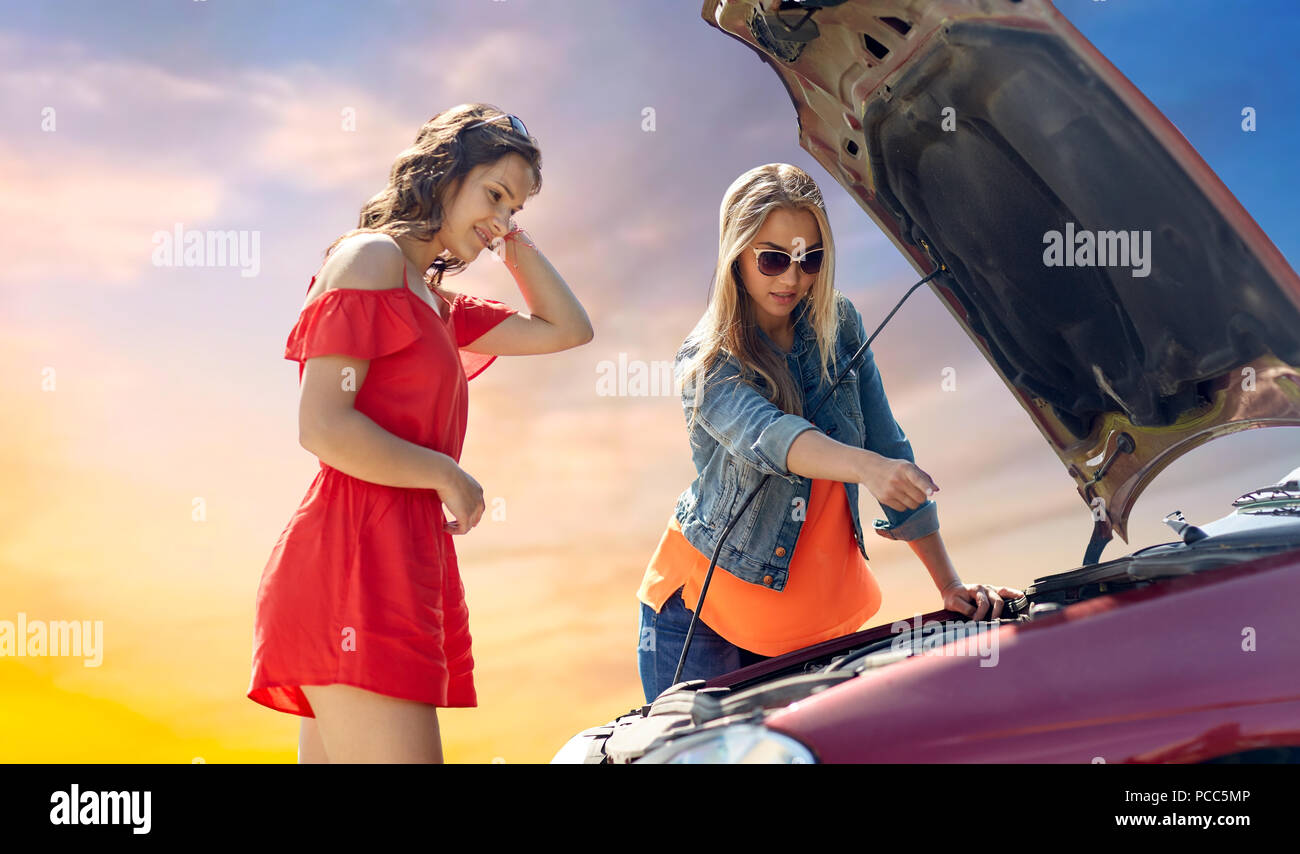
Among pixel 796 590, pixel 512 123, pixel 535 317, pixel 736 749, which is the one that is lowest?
pixel 736 749

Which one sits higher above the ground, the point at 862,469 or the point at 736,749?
the point at 862,469

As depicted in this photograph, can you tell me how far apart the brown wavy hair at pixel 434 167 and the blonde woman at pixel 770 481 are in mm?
632

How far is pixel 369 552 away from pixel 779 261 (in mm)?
1163

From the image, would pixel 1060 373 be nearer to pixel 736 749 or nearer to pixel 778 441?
pixel 778 441

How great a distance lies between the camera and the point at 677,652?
2297mm

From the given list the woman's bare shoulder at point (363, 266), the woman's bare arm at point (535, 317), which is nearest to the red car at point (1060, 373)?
the woman's bare arm at point (535, 317)

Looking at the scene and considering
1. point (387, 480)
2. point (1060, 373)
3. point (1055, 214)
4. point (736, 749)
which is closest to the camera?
point (736, 749)

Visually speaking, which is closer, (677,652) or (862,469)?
(862,469)

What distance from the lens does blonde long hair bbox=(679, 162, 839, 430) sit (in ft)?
7.13

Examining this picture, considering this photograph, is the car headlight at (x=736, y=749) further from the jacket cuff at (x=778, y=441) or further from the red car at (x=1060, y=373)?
the jacket cuff at (x=778, y=441)

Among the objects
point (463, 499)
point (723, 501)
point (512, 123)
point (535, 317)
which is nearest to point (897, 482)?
point (723, 501)

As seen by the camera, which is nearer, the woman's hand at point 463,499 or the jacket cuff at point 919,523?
the woman's hand at point 463,499

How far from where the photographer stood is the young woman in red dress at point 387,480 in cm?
152

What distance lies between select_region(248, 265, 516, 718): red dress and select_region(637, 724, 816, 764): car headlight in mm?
457
